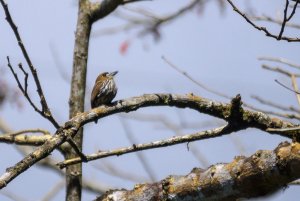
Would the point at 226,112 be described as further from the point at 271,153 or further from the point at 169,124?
the point at 169,124

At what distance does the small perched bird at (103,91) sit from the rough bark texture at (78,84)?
0.44 ft

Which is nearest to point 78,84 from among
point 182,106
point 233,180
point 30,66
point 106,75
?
point 106,75

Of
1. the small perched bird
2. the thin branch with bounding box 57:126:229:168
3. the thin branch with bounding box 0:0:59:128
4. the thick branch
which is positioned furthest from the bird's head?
the thin branch with bounding box 0:0:59:128

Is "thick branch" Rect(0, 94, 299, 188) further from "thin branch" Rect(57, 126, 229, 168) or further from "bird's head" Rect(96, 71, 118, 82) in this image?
"bird's head" Rect(96, 71, 118, 82)

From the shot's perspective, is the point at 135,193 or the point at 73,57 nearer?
the point at 135,193

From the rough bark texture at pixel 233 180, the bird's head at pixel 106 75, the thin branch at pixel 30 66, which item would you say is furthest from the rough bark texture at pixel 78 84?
the thin branch at pixel 30 66

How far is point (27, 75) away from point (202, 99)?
1.09m

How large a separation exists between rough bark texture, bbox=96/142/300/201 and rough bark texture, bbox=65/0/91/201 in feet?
2.89

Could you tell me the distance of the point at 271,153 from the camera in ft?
10.1

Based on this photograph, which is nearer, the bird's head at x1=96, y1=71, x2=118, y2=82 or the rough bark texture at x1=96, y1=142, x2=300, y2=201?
the rough bark texture at x1=96, y1=142, x2=300, y2=201

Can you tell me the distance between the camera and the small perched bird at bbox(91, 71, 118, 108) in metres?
4.49

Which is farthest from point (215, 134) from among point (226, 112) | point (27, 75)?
point (27, 75)

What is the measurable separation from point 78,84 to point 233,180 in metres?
1.79

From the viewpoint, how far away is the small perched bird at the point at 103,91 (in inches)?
177
